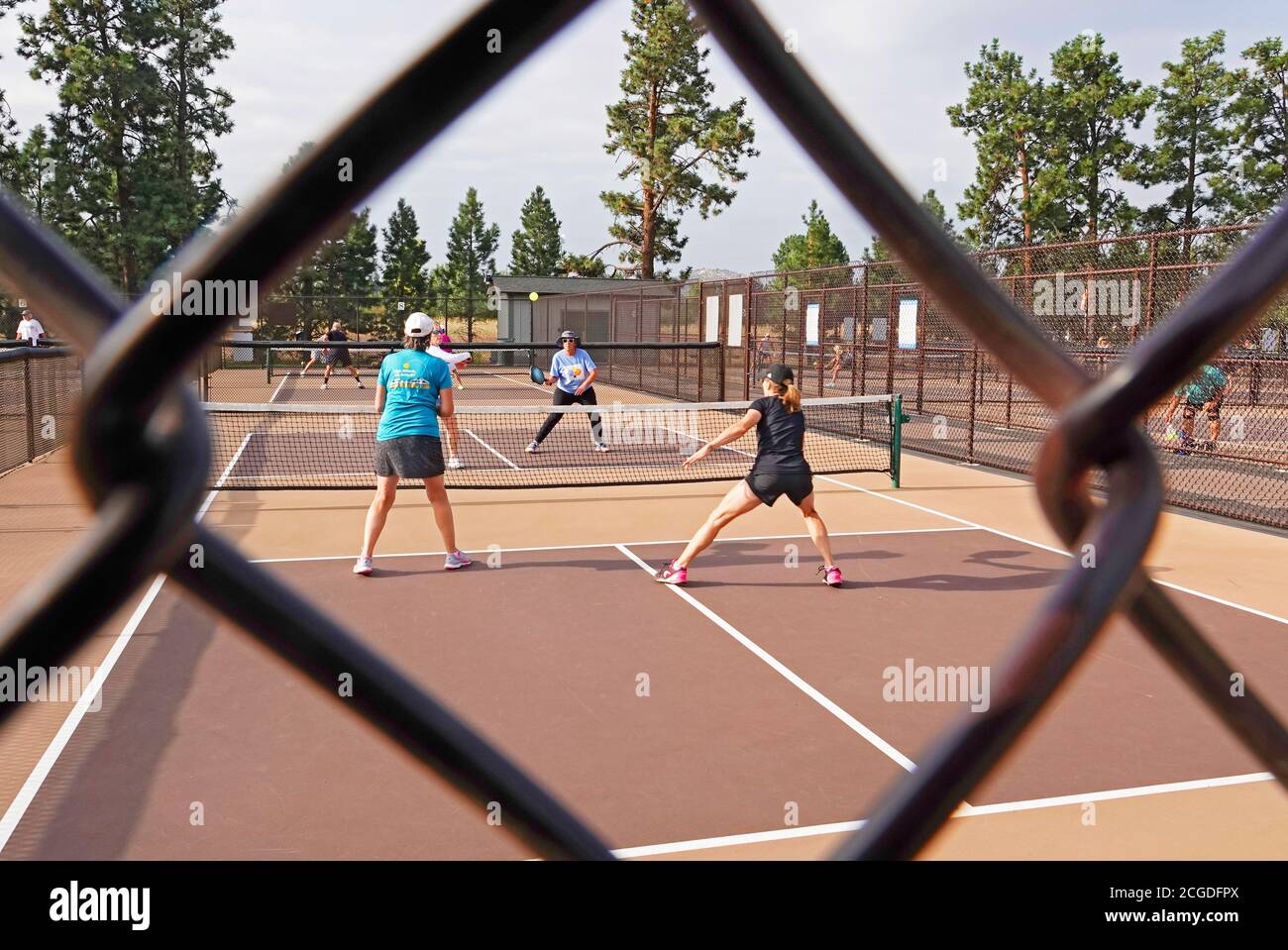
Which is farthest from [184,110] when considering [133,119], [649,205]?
[649,205]

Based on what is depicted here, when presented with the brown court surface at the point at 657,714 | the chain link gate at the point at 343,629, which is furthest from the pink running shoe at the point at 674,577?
the chain link gate at the point at 343,629

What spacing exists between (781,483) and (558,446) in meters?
10.0

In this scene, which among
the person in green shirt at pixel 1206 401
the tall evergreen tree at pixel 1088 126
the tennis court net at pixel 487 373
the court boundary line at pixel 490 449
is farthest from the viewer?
the tall evergreen tree at pixel 1088 126

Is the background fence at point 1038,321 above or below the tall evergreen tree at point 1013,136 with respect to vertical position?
below

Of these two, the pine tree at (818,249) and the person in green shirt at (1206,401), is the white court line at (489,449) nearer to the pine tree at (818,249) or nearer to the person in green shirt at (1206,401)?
the person in green shirt at (1206,401)

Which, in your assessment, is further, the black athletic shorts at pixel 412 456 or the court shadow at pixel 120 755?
the black athletic shorts at pixel 412 456

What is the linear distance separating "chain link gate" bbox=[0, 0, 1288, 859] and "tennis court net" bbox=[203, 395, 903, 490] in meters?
10.5

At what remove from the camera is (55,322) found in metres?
0.57

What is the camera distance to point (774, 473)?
8453 millimetres

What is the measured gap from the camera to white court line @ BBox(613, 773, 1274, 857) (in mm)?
4297

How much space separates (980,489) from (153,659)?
10322 mm

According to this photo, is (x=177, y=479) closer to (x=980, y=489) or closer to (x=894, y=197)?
(x=894, y=197)

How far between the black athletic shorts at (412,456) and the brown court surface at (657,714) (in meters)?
0.90

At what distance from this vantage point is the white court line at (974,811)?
430cm
